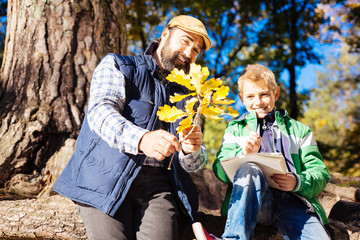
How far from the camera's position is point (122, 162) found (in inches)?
82.1

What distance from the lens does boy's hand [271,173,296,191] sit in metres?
2.33

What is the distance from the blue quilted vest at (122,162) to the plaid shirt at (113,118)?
96 millimetres

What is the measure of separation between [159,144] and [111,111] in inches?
17.9

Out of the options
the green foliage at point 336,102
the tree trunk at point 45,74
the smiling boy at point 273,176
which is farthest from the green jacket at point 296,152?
the green foliage at point 336,102

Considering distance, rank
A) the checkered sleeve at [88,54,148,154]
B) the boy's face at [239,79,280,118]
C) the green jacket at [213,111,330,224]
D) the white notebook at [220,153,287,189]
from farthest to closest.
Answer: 1. the boy's face at [239,79,280,118]
2. the green jacket at [213,111,330,224]
3. the white notebook at [220,153,287,189]
4. the checkered sleeve at [88,54,148,154]

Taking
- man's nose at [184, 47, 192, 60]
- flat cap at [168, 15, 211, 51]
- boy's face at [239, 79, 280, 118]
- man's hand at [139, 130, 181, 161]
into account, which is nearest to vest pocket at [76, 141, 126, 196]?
man's hand at [139, 130, 181, 161]

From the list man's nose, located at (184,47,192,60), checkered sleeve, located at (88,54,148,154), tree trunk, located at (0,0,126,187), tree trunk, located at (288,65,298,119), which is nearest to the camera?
checkered sleeve, located at (88,54,148,154)

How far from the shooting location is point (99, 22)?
11.9 ft

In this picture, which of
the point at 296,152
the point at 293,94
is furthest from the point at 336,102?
the point at 296,152

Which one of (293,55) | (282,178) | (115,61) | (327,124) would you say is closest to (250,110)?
(282,178)

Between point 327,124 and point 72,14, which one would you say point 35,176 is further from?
point 327,124

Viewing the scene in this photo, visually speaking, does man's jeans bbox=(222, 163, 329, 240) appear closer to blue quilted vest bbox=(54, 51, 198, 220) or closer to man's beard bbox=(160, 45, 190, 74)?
blue quilted vest bbox=(54, 51, 198, 220)

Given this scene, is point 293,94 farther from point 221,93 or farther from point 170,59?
point 221,93

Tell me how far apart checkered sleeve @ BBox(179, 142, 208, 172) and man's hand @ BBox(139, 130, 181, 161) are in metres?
0.57
